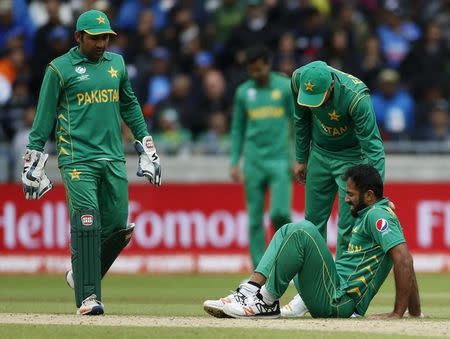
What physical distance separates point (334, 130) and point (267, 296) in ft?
6.04

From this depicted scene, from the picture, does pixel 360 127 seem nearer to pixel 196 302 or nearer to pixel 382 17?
pixel 196 302

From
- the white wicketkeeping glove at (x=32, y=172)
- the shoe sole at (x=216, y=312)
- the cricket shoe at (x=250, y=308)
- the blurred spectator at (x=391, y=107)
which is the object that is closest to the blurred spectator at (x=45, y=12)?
the blurred spectator at (x=391, y=107)

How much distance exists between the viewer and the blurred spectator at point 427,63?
20016 millimetres

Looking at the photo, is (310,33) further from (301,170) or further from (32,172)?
(32,172)

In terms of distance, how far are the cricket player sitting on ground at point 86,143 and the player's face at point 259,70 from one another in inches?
180

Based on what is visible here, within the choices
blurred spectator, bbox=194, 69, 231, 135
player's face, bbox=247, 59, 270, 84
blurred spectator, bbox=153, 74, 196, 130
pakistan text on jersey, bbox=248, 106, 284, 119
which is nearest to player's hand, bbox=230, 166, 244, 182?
pakistan text on jersey, bbox=248, 106, 284, 119

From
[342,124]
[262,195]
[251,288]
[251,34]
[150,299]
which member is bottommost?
[150,299]

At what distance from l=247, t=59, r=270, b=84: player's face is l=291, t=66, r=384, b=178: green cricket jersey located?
3.92m

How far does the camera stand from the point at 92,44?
1069cm

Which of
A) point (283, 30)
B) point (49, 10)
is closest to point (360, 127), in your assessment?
point (283, 30)

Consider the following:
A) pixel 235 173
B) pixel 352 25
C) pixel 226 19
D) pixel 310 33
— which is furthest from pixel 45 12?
pixel 235 173

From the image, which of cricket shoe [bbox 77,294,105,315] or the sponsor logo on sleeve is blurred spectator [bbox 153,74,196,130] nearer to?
the sponsor logo on sleeve

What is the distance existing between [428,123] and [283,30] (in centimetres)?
273

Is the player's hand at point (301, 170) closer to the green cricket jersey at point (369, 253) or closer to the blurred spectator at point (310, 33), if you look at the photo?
the green cricket jersey at point (369, 253)
